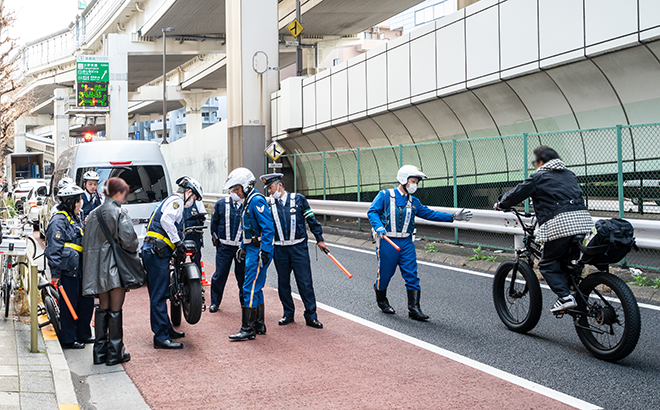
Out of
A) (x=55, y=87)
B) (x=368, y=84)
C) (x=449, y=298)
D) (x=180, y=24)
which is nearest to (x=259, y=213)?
(x=449, y=298)

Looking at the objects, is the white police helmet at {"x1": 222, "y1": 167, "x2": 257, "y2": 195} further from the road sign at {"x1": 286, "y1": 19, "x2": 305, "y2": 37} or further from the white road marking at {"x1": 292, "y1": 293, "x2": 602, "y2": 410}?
the road sign at {"x1": 286, "y1": 19, "x2": 305, "y2": 37}

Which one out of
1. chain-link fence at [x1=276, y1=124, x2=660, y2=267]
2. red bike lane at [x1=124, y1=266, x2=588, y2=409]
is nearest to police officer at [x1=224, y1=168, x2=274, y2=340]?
red bike lane at [x1=124, y1=266, x2=588, y2=409]

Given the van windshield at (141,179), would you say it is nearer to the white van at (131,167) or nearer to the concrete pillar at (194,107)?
the white van at (131,167)

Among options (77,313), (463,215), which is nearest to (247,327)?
(77,313)

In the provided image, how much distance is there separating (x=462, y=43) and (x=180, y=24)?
22825 mm

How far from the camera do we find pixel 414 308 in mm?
7539

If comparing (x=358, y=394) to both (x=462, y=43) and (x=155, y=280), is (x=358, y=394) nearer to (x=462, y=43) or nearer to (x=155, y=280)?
(x=155, y=280)

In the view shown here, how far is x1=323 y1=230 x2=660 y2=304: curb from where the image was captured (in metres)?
8.42

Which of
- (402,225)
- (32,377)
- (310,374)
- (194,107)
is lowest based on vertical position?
(310,374)

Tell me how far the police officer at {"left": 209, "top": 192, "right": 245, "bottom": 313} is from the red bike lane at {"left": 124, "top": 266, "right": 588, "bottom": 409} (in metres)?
1.08

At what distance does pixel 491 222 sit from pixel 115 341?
7461mm

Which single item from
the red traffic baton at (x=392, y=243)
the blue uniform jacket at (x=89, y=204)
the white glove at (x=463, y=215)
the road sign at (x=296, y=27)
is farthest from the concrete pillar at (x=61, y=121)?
the white glove at (x=463, y=215)

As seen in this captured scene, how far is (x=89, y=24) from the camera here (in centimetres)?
4653

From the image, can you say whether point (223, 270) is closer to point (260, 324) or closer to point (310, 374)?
point (260, 324)
